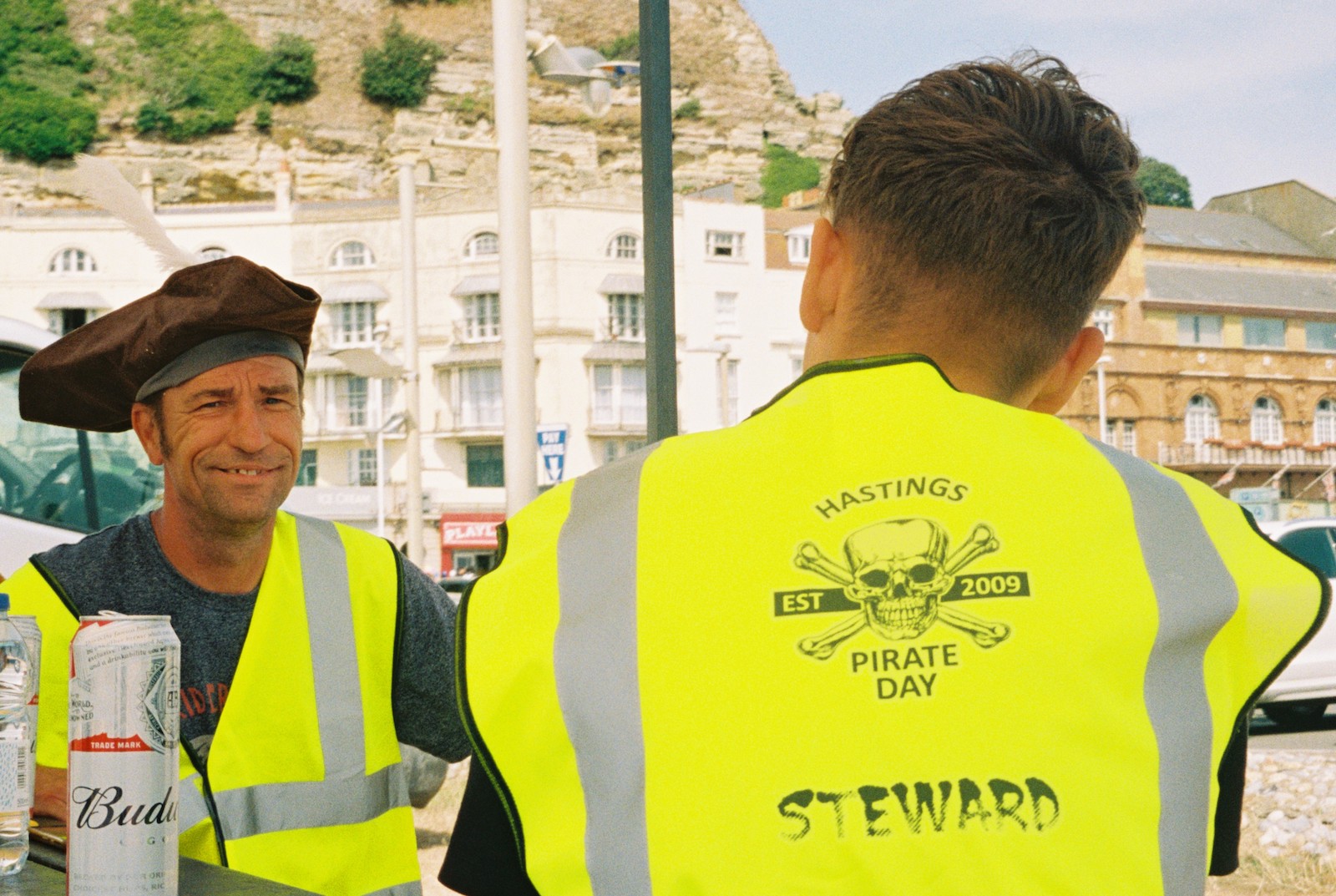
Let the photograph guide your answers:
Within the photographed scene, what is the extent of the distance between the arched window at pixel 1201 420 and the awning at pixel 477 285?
3344 centimetres

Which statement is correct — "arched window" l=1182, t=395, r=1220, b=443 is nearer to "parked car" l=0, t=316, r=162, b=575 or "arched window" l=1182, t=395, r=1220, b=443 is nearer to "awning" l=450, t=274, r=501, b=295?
"awning" l=450, t=274, r=501, b=295

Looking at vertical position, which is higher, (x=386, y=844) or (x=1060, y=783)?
(x=1060, y=783)

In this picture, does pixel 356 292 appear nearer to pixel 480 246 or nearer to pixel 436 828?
pixel 480 246

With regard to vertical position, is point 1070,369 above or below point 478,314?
above

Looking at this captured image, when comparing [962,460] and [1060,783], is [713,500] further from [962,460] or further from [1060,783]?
[1060,783]

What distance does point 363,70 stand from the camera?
104 meters

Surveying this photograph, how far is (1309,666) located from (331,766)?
10.8m

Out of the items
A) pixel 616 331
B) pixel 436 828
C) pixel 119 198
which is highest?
pixel 119 198

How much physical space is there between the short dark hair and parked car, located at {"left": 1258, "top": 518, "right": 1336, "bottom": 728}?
10.5 metres

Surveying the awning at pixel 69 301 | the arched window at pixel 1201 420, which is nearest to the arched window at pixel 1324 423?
the arched window at pixel 1201 420

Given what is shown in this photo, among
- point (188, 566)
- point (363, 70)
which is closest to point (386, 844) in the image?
point (188, 566)

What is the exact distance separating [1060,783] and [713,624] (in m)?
0.30

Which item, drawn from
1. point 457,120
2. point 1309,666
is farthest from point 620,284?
point 1309,666

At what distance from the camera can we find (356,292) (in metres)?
61.9
